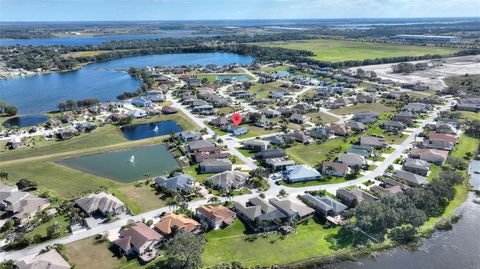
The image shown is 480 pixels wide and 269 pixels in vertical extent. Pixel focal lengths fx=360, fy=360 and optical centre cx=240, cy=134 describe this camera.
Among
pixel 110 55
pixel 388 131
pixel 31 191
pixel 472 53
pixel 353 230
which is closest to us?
pixel 353 230

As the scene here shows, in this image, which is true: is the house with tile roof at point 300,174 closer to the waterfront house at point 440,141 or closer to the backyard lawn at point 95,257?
the backyard lawn at point 95,257

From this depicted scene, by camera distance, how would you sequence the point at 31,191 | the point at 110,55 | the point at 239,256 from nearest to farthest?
the point at 239,256
the point at 31,191
the point at 110,55

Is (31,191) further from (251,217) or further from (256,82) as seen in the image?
(256,82)

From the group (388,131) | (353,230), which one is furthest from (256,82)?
(353,230)

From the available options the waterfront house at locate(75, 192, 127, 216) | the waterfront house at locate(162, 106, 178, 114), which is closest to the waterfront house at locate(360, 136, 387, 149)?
the waterfront house at locate(75, 192, 127, 216)

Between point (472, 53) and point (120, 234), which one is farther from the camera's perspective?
point (472, 53)

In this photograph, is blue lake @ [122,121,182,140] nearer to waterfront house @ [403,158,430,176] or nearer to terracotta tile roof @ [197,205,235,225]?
terracotta tile roof @ [197,205,235,225]

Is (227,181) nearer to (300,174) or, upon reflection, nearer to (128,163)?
(300,174)
